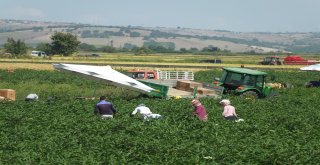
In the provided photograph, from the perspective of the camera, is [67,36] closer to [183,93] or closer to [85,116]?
[183,93]

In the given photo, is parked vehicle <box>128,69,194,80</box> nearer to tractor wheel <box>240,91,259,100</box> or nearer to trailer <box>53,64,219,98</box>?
trailer <box>53,64,219,98</box>

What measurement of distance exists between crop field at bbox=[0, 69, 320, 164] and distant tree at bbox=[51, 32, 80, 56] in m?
88.7

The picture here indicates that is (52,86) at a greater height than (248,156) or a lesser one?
lesser

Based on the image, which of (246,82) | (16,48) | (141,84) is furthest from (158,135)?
(16,48)

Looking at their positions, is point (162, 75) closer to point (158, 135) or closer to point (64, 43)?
point (158, 135)

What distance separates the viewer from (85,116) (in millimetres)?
19078

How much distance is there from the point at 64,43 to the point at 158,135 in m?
98.8

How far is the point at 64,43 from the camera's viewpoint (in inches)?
4387

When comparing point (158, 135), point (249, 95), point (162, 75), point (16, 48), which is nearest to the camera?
point (158, 135)

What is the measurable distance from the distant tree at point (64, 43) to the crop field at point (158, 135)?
291 feet

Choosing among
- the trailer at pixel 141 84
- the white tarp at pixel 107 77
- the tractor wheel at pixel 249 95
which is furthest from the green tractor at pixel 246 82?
the white tarp at pixel 107 77

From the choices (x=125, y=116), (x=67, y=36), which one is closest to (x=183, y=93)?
(x=125, y=116)

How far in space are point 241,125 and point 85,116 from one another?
5634mm

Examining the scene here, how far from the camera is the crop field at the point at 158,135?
1240 cm
